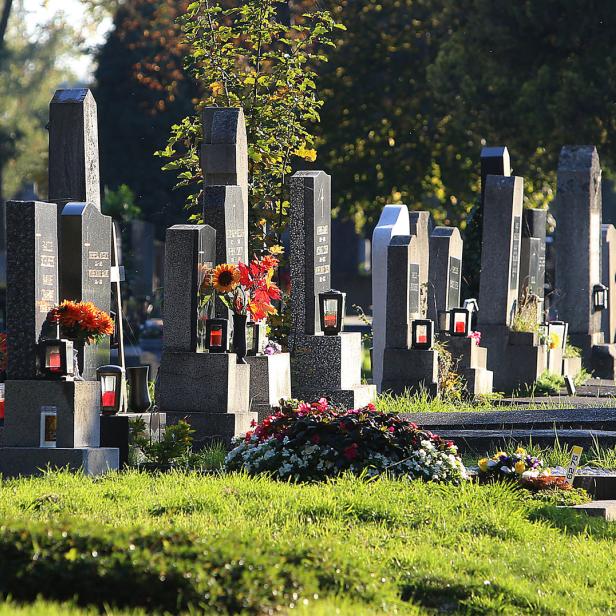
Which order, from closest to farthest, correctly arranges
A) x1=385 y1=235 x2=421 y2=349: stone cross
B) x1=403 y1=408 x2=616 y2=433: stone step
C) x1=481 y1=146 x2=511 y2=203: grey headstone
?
x1=403 y1=408 x2=616 y2=433: stone step
x1=385 y1=235 x2=421 y2=349: stone cross
x1=481 y1=146 x2=511 y2=203: grey headstone

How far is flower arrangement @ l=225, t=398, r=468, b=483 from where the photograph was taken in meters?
10.4

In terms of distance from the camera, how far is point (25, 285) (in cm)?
1157

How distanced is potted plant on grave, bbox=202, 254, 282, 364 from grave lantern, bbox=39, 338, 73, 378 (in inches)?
99.5

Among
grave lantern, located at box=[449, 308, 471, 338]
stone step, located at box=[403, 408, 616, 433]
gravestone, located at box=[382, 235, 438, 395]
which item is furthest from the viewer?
grave lantern, located at box=[449, 308, 471, 338]

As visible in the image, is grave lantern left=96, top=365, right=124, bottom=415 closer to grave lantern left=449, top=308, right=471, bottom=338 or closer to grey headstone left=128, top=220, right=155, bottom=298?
grave lantern left=449, top=308, right=471, bottom=338

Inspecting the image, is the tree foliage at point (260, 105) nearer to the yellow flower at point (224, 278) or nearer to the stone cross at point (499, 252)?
the stone cross at point (499, 252)

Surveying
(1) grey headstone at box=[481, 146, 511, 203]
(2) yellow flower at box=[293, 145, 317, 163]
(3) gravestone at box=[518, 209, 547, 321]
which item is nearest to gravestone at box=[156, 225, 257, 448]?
(2) yellow flower at box=[293, 145, 317, 163]

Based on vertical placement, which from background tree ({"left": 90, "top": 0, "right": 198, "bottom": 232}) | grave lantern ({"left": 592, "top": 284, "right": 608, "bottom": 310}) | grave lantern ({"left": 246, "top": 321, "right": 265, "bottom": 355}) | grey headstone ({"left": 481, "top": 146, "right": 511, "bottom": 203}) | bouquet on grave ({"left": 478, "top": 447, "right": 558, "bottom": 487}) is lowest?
bouquet on grave ({"left": 478, "top": 447, "right": 558, "bottom": 487})

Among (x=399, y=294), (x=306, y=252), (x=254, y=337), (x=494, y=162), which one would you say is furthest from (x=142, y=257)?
(x=254, y=337)

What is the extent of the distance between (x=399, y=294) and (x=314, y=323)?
2.41 metres

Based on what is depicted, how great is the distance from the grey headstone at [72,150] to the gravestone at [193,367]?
2155 millimetres

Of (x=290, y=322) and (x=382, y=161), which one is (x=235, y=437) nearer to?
(x=290, y=322)

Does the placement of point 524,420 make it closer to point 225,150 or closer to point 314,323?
point 314,323

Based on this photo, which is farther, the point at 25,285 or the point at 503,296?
the point at 503,296
